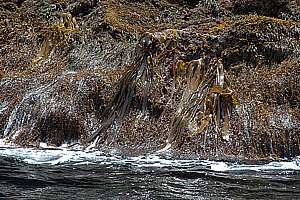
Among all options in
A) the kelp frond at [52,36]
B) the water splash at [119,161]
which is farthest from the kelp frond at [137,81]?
the kelp frond at [52,36]

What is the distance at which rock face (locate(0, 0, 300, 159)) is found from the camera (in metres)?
10.8

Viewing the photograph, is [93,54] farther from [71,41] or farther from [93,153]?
[93,153]

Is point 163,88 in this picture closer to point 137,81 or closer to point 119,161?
point 137,81

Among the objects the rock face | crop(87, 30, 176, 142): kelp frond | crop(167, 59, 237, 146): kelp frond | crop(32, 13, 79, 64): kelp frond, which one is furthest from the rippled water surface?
crop(32, 13, 79, 64): kelp frond

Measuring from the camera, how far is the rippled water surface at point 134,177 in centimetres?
720

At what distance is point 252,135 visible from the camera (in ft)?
34.9

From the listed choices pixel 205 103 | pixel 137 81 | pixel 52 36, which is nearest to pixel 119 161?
pixel 205 103

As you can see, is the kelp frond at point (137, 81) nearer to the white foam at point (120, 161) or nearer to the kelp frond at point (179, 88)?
the kelp frond at point (179, 88)

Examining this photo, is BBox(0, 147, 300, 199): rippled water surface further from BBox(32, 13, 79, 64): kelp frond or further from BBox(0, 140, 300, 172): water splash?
BBox(32, 13, 79, 64): kelp frond

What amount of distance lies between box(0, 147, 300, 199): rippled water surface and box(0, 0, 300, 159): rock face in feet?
3.38

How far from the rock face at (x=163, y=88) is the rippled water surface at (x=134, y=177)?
103cm

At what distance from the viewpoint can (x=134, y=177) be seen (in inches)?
325

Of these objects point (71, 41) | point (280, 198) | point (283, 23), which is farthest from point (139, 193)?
point (71, 41)

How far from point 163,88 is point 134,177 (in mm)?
4288
